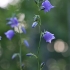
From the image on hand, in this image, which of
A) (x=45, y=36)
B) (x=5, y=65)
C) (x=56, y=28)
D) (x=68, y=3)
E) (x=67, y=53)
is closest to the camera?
(x=45, y=36)

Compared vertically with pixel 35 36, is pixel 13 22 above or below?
above

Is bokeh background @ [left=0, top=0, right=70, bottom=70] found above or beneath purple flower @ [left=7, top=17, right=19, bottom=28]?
beneath

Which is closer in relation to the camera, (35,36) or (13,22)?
(13,22)

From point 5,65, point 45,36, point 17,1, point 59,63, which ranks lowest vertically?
point 59,63

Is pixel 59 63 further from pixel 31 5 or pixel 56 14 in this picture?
pixel 31 5

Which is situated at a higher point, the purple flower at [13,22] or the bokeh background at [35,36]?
the purple flower at [13,22]

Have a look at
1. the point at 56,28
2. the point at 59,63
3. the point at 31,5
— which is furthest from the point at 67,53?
the point at 31,5

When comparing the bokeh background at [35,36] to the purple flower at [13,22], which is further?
the bokeh background at [35,36]

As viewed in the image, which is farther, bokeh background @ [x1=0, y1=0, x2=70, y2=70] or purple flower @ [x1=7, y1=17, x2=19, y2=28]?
bokeh background @ [x1=0, y1=0, x2=70, y2=70]
